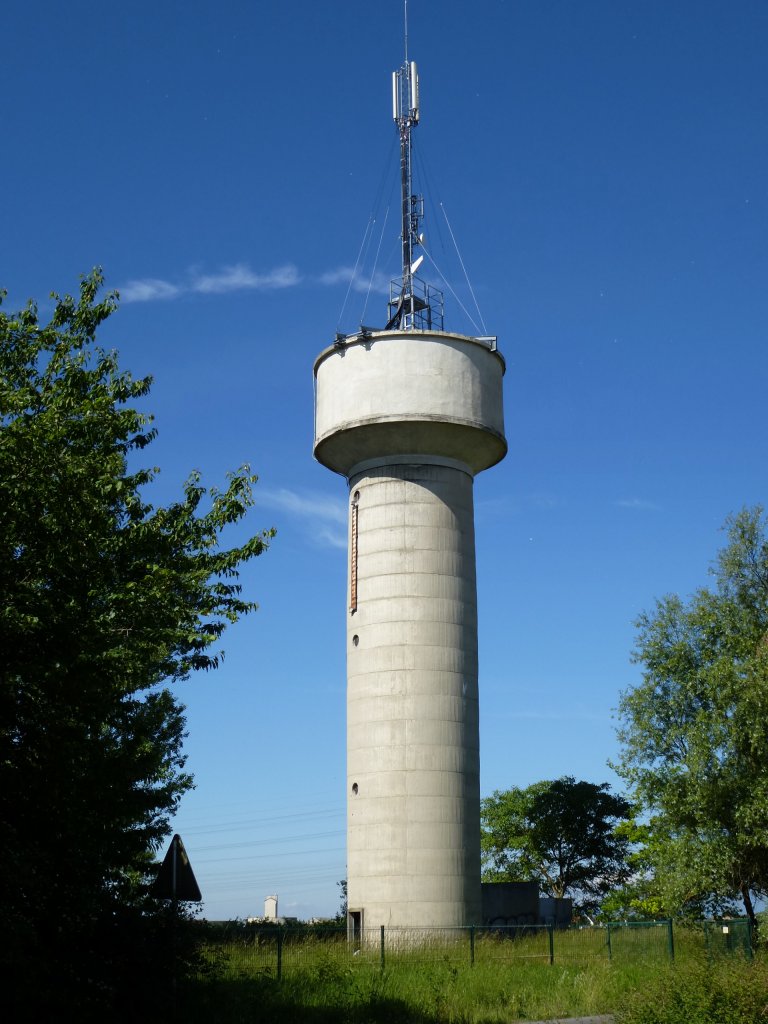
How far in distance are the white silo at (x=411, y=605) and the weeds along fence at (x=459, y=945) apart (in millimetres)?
1906

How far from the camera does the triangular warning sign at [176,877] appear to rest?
15953mm

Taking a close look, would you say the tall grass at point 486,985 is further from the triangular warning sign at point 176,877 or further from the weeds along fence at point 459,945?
the triangular warning sign at point 176,877

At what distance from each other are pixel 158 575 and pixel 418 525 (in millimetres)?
18432

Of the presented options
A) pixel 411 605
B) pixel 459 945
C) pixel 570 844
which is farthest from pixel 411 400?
pixel 570 844

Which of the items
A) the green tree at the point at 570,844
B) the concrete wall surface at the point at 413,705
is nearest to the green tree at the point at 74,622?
the concrete wall surface at the point at 413,705

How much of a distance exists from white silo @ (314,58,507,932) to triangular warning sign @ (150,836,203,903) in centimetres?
1613

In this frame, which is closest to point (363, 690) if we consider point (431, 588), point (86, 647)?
point (431, 588)

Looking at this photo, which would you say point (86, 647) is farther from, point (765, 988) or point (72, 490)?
point (765, 988)

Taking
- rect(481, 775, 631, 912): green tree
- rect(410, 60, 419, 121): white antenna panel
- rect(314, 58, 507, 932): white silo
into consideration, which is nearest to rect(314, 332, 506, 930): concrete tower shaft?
rect(314, 58, 507, 932): white silo

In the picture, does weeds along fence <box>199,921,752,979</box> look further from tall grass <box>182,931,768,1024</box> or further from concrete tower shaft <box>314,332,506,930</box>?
concrete tower shaft <box>314,332,506,930</box>

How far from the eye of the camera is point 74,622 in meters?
14.2

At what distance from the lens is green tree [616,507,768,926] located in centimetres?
3030

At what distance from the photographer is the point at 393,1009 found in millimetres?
20156

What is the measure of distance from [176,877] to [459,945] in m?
13.4
